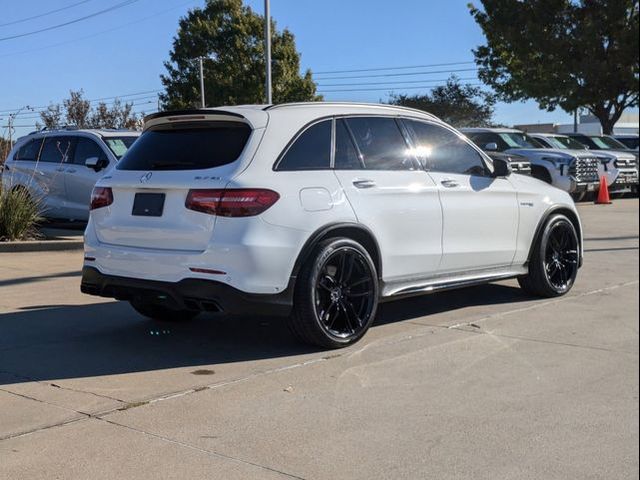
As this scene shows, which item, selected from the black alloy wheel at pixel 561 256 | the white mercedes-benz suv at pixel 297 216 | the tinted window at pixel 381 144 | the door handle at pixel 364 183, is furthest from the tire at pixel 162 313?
the black alloy wheel at pixel 561 256

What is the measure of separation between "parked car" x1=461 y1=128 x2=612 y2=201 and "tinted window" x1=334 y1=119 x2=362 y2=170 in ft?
38.7

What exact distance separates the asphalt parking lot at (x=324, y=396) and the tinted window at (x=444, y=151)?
1.33 m

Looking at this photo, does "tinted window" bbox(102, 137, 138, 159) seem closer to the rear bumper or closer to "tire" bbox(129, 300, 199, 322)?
"tire" bbox(129, 300, 199, 322)

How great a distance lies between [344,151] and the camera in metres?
5.99

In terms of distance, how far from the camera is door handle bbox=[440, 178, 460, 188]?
21.4 ft

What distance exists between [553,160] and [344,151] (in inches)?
528

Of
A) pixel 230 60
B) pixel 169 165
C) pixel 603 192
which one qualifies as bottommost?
pixel 603 192

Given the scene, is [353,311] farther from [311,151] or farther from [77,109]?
[77,109]

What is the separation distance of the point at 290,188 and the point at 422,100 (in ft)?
147

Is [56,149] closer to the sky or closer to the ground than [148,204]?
closer to the sky

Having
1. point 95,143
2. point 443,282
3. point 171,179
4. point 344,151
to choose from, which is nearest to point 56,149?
point 95,143

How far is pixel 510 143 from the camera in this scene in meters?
19.4

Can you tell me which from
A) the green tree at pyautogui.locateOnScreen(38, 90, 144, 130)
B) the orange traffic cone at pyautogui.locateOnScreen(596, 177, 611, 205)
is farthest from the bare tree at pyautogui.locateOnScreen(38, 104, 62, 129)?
the orange traffic cone at pyautogui.locateOnScreen(596, 177, 611, 205)

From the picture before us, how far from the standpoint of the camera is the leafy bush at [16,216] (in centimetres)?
1177
